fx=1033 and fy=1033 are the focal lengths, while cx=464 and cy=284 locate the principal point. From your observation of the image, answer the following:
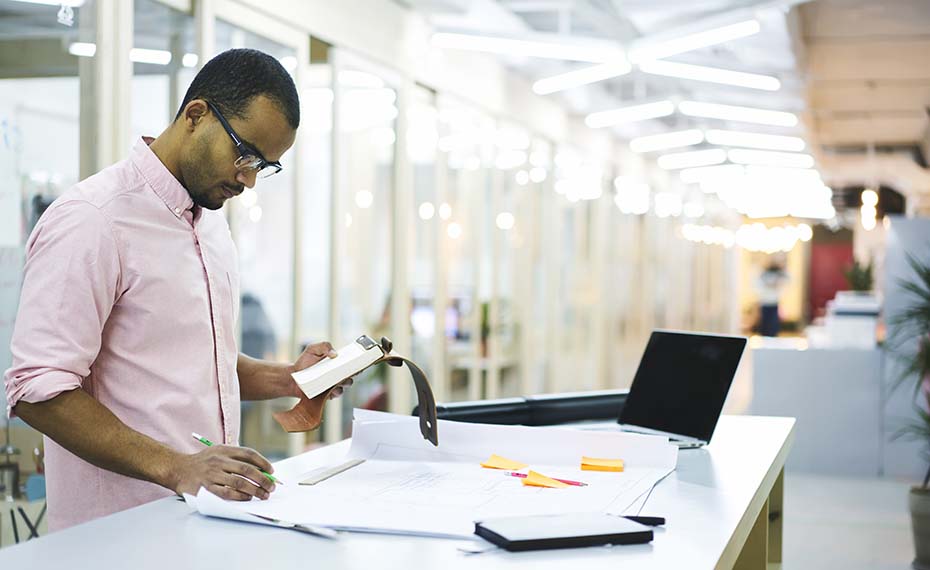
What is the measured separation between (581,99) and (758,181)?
6.90m

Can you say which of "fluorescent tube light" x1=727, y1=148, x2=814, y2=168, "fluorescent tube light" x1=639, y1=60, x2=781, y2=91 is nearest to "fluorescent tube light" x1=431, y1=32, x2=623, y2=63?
"fluorescent tube light" x1=639, y1=60, x2=781, y2=91

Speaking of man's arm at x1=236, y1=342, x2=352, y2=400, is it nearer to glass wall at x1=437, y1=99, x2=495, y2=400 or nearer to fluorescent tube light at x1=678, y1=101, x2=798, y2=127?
glass wall at x1=437, y1=99, x2=495, y2=400

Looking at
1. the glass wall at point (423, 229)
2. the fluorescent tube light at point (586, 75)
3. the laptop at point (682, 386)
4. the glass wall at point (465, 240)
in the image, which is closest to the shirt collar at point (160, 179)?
the laptop at point (682, 386)

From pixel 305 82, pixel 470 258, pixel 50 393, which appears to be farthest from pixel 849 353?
pixel 50 393

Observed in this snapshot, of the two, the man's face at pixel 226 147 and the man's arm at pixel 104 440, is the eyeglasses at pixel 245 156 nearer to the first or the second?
the man's face at pixel 226 147

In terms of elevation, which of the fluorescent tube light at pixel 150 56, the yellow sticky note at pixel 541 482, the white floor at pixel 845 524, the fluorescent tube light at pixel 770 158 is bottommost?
the white floor at pixel 845 524

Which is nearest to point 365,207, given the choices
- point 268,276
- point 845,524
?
point 268,276

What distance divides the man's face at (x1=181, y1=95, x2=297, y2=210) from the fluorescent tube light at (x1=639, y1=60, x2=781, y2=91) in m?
5.56

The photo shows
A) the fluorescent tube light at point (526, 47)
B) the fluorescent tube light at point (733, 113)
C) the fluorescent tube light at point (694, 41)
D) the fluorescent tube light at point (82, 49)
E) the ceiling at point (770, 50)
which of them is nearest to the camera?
the fluorescent tube light at point (82, 49)

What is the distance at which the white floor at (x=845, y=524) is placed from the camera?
5.37 meters

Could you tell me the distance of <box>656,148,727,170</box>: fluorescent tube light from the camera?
13344mm

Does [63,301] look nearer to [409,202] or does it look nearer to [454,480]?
[454,480]

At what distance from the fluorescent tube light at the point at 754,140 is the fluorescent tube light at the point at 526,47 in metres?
4.59

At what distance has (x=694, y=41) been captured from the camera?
6.42 meters
